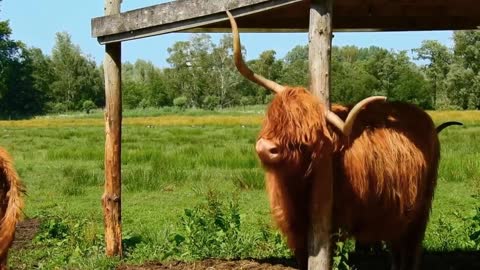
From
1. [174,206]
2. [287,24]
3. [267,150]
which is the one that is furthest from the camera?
[174,206]

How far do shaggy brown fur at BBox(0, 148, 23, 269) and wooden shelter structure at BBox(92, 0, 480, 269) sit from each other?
87.4 inches

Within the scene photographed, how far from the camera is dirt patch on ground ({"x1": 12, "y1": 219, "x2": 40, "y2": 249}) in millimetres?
8948

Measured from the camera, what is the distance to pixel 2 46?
8025 centimetres

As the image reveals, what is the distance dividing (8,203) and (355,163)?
2702mm

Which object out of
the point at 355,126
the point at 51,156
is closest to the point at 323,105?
the point at 355,126

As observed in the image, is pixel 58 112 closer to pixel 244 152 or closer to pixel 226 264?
pixel 244 152

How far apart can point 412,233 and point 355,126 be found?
1.39m

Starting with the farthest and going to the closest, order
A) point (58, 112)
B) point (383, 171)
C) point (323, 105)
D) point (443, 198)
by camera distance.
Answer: point (58, 112)
point (443, 198)
point (383, 171)
point (323, 105)

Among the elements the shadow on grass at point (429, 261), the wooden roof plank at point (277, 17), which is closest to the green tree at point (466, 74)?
the wooden roof plank at point (277, 17)

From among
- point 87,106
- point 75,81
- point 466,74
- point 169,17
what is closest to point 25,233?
point 169,17

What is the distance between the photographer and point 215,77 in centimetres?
7131

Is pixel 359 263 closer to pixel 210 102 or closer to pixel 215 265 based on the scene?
pixel 215 265

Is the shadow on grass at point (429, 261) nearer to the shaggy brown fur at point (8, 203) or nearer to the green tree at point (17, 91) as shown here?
the shaggy brown fur at point (8, 203)

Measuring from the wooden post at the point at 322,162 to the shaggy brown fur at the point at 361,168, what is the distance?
12 centimetres
